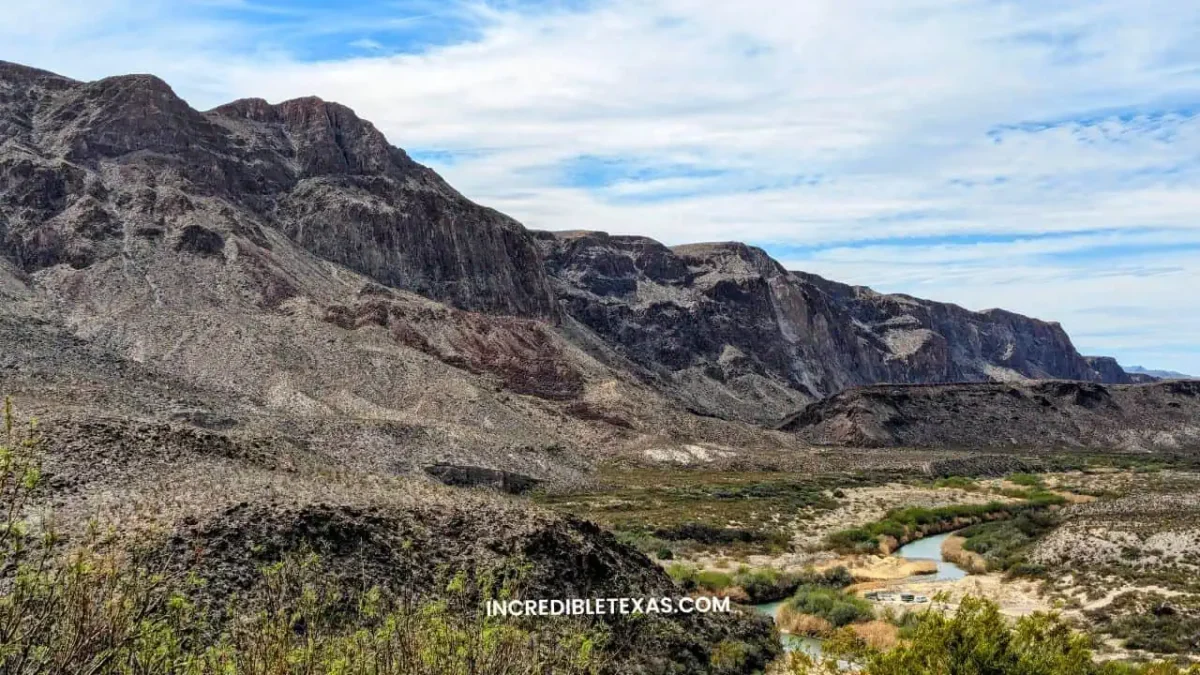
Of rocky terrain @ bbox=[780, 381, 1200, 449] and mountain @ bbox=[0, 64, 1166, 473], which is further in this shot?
rocky terrain @ bbox=[780, 381, 1200, 449]

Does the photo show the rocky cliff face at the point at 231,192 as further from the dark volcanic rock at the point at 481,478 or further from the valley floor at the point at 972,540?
the valley floor at the point at 972,540

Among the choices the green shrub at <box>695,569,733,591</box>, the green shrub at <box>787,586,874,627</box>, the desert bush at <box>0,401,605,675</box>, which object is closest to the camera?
the desert bush at <box>0,401,605,675</box>

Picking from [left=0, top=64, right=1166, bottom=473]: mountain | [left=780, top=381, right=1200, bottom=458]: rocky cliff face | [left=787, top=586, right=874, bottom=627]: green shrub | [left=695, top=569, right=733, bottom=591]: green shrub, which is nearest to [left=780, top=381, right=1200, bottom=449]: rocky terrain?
[left=780, top=381, right=1200, bottom=458]: rocky cliff face

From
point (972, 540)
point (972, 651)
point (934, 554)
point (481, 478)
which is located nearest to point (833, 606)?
point (972, 651)

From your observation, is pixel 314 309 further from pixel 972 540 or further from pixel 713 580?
pixel 713 580

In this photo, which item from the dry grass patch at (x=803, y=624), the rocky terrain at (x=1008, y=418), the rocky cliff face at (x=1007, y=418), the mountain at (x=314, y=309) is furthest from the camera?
the rocky terrain at (x=1008, y=418)

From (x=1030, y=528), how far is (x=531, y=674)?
145 ft

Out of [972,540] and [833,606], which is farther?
[972,540]

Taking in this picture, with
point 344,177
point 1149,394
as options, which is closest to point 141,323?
point 344,177

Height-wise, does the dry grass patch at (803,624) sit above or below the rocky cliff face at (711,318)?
below

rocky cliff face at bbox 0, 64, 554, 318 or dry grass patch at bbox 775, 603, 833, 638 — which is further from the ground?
rocky cliff face at bbox 0, 64, 554, 318

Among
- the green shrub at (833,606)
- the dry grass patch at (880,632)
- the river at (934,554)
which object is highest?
the dry grass patch at (880,632)

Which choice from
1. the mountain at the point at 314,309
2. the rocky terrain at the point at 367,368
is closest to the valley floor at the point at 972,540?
the rocky terrain at the point at 367,368

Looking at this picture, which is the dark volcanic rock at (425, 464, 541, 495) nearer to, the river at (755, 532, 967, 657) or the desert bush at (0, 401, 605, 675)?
the river at (755, 532, 967, 657)
